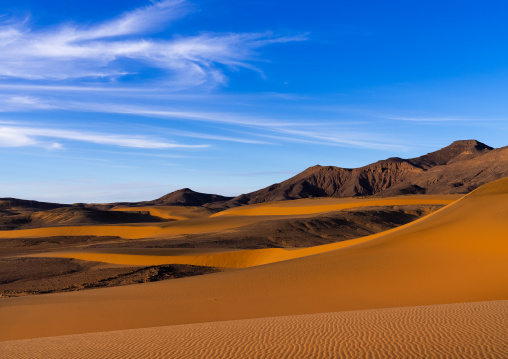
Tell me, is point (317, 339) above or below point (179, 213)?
below

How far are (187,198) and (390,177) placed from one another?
5184cm

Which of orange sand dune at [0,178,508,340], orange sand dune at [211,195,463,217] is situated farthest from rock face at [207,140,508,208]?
orange sand dune at [0,178,508,340]

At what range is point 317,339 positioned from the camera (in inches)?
315

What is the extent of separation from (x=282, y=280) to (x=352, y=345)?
8.30 metres

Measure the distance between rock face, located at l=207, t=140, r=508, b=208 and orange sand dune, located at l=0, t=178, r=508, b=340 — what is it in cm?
7587

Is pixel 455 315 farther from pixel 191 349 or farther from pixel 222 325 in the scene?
pixel 191 349

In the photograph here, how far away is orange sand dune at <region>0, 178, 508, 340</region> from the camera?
12055mm

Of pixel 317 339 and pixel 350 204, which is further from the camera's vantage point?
pixel 350 204

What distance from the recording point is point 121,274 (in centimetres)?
2188

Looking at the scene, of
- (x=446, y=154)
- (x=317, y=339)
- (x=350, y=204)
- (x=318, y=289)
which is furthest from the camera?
(x=446, y=154)

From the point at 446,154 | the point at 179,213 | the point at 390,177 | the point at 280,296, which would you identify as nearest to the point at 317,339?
the point at 280,296

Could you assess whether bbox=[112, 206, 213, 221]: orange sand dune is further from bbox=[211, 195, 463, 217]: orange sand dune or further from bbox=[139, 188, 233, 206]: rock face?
bbox=[139, 188, 233, 206]: rock face

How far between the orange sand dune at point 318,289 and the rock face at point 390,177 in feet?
249

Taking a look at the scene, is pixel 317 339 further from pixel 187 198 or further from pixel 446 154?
pixel 446 154
